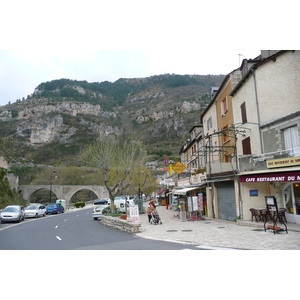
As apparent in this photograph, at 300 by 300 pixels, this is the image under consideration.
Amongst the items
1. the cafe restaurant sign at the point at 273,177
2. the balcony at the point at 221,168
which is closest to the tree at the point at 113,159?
the balcony at the point at 221,168

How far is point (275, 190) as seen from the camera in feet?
49.8

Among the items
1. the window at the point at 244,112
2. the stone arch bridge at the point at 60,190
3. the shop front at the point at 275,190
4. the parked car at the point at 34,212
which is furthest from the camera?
the stone arch bridge at the point at 60,190

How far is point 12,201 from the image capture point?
50.5 meters

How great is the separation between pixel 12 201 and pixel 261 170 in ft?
163

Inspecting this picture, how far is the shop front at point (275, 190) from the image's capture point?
13023mm

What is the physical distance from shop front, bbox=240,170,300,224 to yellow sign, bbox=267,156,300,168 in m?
0.38

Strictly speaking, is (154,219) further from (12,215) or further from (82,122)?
(82,122)

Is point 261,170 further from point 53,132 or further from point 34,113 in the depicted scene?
point 34,113

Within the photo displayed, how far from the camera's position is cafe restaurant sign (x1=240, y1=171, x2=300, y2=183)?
12.2 m

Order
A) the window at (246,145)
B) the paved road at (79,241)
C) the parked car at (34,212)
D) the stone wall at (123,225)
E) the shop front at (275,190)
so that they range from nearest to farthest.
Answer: the paved road at (79,241) < the shop front at (275,190) < the stone wall at (123,225) < the window at (246,145) < the parked car at (34,212)

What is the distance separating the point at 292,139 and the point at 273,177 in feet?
7.71

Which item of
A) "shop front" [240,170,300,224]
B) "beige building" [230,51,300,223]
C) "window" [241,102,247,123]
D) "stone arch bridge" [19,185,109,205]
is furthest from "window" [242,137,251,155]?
"stone arch bridge" [19,185,109,205]

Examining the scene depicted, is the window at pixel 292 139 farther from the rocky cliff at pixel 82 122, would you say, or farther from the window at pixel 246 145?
the rocky cliff at pixel 82 122

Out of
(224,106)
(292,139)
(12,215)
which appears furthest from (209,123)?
(12,215)
